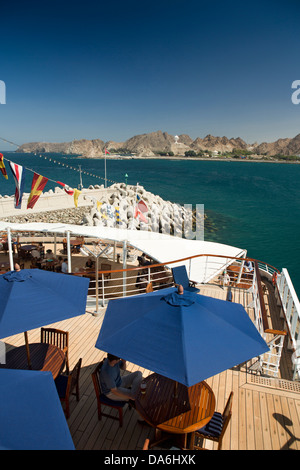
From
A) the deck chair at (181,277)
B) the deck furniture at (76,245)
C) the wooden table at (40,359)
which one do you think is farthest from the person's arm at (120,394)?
the deck furniture at (76,245)

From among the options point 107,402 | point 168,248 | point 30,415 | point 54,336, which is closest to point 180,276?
point 168,248

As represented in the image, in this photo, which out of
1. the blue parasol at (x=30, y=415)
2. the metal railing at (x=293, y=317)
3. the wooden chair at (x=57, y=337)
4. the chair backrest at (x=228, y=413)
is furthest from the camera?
the metal railing at (x=293, y=317)

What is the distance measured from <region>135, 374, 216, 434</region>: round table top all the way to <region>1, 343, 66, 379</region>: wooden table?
4.05 ft

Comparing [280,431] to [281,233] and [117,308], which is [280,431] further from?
[281,233]

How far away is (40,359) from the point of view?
3.76m

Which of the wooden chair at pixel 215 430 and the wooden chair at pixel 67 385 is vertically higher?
the wooden chair at pixel 67 385

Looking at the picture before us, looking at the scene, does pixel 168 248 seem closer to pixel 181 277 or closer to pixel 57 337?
pixel 181 277

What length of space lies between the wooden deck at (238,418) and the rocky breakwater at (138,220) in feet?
48.6

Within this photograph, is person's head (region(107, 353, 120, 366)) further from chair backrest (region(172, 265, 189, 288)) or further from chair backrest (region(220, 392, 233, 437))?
chair backrest (region(172, 265, 189, 288))

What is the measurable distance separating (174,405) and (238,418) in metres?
1.29

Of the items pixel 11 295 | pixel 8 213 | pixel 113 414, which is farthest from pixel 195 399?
pixel 8 213

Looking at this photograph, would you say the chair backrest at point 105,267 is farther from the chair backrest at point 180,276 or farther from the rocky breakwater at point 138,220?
the rocky breakwater at point 138,220

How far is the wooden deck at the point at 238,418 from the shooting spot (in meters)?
Result: 3.37

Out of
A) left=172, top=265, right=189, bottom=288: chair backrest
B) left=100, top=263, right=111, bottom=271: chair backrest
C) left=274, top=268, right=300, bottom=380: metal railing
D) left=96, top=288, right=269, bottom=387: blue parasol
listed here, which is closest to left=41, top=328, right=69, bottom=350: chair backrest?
left=96, top=288, right=269, bottom=387: blue parasol
